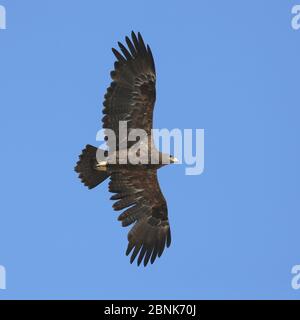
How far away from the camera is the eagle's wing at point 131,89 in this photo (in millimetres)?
20422

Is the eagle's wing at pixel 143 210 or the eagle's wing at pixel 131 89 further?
the eagle's wing at pixel 143 210

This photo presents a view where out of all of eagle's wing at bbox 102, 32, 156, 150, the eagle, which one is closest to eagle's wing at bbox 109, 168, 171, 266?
the eagle

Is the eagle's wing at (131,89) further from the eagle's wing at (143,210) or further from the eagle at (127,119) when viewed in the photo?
the eagle's wing at (143,210)

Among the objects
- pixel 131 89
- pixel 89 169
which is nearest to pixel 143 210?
pixel 89 169

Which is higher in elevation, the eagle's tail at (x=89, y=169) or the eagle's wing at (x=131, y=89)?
the eagle's wing at (x=131, y=89)

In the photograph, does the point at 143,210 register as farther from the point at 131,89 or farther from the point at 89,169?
the point at 131,89

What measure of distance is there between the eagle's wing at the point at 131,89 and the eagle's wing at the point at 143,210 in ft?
3.76

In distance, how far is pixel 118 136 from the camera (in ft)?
67.4

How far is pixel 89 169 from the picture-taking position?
20.8 meters

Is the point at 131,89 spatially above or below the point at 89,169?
above

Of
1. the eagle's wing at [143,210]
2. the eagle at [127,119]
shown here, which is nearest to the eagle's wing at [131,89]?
the eagle at [127,119]

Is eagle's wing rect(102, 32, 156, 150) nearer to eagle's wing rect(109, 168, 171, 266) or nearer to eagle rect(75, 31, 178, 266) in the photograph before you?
eagle rect(75, 31, 178, 266)

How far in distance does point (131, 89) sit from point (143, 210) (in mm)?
2775
